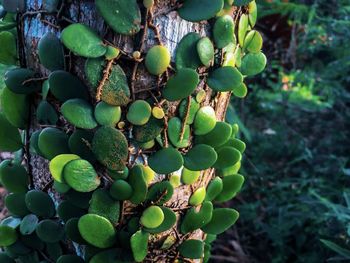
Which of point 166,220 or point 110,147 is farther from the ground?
point 110,147

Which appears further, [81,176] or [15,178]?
[15,178]

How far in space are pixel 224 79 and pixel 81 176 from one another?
31 centimetres

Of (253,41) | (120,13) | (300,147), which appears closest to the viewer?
(120,13)

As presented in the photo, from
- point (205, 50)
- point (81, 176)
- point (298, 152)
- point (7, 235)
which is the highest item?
point (205, 50)

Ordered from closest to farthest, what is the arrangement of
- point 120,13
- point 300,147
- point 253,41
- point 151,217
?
point 120,13, point 151,217, point 253,41, point 300,147

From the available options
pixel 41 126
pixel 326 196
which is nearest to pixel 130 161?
pixel 41 126

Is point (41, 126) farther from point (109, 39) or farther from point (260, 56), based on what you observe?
point (260, 56)

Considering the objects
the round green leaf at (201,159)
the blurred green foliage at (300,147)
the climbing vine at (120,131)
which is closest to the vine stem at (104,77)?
the climbing vine at (120,131)

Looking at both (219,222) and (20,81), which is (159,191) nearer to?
(219,222)

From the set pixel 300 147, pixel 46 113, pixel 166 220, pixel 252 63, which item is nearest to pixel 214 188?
pixel 166 220

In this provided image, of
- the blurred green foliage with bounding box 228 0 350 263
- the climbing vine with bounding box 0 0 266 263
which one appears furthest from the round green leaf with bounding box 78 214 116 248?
the blurred green foliage with bounding box 228 0 350 263

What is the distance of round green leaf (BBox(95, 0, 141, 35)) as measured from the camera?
2.33 feet

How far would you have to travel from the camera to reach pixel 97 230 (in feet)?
2.59

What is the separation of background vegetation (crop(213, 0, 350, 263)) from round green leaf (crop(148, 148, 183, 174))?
1.00 metres
